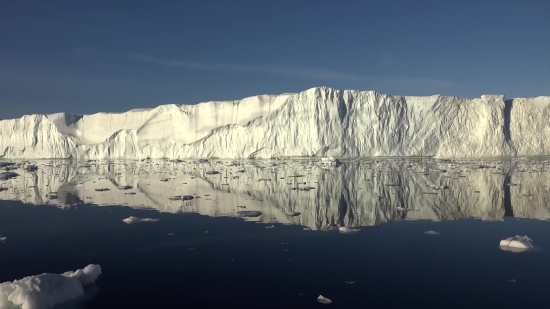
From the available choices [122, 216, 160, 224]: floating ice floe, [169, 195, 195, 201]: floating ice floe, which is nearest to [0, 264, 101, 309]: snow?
[122, 216, 160, 224]: floating ice floe

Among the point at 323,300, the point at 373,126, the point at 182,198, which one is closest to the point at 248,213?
the point at 182,198

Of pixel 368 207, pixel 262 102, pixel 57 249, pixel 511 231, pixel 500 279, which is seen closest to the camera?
pixel 500 279

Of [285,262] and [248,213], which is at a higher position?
[248,213]

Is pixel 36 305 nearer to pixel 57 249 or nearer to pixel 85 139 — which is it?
pixel 57 249

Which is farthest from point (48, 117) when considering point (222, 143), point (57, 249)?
point (57, 249)

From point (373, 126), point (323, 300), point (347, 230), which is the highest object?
point (373, 126)

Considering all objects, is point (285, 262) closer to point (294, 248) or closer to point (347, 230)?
point (294, 248)

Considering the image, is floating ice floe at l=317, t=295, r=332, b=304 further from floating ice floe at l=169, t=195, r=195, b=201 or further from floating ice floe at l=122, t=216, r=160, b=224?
floating ice floe at l=169, t=195, r=195, b=201
